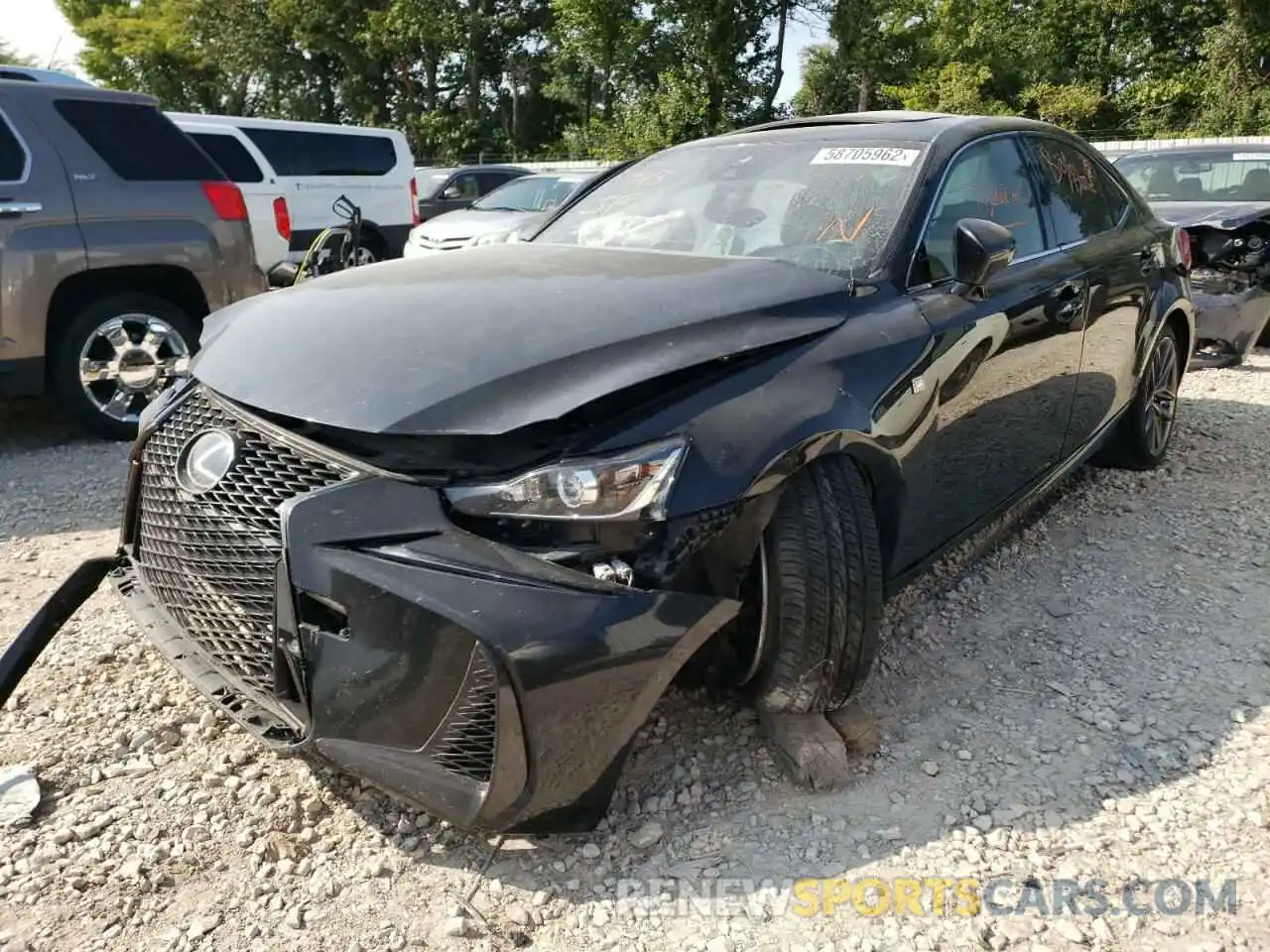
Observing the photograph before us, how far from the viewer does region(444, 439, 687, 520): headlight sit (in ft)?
6.29

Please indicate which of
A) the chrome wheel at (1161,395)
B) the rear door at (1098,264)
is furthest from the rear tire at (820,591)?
the chrome wheel at (1161,395)

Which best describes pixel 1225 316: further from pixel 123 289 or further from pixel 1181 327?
pixel 123 289

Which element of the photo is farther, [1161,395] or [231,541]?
[1161,395]

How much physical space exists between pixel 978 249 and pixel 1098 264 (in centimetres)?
131

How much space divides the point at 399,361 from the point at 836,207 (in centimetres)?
148

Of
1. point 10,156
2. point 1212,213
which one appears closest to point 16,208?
point 10,156

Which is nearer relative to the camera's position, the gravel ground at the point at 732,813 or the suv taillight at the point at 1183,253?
the gravel ground at the point at 732,813

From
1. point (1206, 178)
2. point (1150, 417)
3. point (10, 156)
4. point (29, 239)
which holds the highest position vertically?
point (10, 156)

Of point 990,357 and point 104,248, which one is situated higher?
point 104,248

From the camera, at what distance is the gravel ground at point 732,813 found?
1.98 metres

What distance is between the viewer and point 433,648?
5.98 ft

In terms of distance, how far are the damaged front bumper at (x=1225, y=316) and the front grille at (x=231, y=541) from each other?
6327 millimetres

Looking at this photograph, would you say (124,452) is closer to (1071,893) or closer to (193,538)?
(193,538)

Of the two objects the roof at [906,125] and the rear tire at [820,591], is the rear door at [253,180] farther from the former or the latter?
the rear tire at [820,591]
